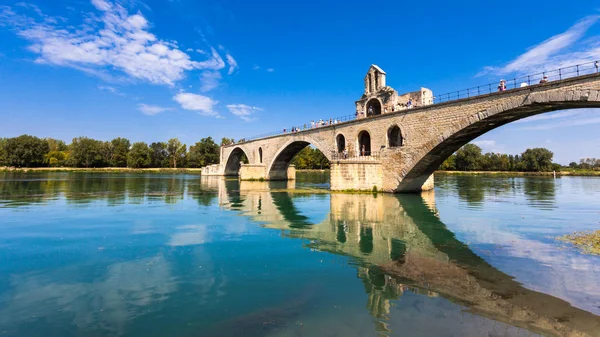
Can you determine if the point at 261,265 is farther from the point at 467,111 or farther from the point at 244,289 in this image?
the point at 467,111

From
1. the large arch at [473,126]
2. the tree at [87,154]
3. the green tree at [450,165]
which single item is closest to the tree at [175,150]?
the tree at [87,154]

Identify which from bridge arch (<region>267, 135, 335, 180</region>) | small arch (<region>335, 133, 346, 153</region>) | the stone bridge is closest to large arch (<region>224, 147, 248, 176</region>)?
bridge arch (<region>267, 135, 335, 180</region>)

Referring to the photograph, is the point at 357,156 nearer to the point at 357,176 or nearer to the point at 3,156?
the point at 357,176

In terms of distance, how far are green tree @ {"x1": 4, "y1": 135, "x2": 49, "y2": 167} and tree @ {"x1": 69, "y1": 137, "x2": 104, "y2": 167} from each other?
7903mm

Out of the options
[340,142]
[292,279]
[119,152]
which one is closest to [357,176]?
[340,142]

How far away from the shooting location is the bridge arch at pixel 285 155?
46500 mm

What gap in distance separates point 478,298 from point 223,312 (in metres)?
4.86

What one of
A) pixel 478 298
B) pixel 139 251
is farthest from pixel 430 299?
pixel 139 251

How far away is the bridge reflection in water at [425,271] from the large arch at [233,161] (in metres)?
58.6

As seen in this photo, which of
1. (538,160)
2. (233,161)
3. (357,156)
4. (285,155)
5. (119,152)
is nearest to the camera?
(357,156)

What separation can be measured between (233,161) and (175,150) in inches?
1985

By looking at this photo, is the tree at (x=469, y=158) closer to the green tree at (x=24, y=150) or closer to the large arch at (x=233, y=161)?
the large arch at (x=233, y=161)

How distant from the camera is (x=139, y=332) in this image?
480 centimetres

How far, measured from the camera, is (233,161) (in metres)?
77.6
